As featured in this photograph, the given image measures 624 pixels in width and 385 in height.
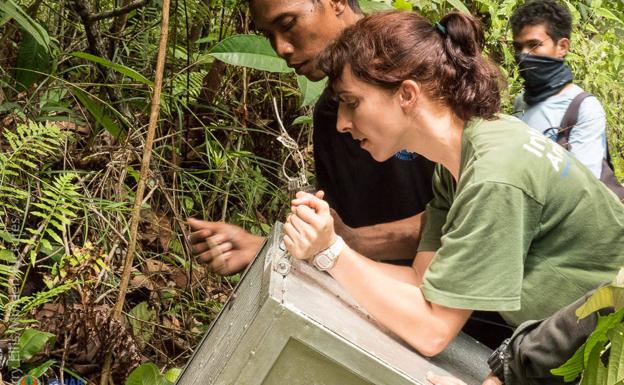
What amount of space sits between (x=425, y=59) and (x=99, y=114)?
59.1 inches

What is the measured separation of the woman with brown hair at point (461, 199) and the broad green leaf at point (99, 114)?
4.11ft

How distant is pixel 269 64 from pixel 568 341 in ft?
5.69

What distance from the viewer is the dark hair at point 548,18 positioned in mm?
4258

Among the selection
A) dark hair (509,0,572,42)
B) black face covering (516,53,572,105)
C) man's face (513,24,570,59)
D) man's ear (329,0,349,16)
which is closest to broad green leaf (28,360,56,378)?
man's ear (329,0,349,16)

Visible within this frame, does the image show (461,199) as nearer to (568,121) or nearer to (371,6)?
(371,6)

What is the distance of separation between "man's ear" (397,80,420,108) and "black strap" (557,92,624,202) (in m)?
1.95

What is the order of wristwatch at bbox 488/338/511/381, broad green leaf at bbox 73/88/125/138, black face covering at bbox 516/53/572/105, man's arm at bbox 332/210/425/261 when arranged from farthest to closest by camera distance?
black face covering at bbox 516/53/572/105, broad green leaf at bbox 73/88/125/138, man's arm at bbox 332/210/425/261, wristwatch at bbox 488/338/511/381

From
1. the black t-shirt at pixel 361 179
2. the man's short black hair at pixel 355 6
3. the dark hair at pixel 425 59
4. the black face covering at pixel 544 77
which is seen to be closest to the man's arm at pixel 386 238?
the black t-shirt at pixel 361 179

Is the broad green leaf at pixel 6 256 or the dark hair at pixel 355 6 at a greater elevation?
the dark hair at pixel 355 6

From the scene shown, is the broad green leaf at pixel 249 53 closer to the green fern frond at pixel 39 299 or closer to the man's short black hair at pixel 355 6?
the man's short black hair at pixel 355 6

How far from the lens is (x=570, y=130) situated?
3807 millimetres

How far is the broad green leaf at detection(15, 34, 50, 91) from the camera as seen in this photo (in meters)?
3.11

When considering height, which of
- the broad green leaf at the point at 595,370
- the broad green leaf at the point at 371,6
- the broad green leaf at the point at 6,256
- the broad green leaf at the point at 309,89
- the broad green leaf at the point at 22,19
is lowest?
the broad green leaf at the point at 6,256

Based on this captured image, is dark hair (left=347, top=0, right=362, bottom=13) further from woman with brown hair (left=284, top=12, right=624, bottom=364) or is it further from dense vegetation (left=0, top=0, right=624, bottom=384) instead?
woman with brown hair (left=284, top=12, right=624, bottom=364)
